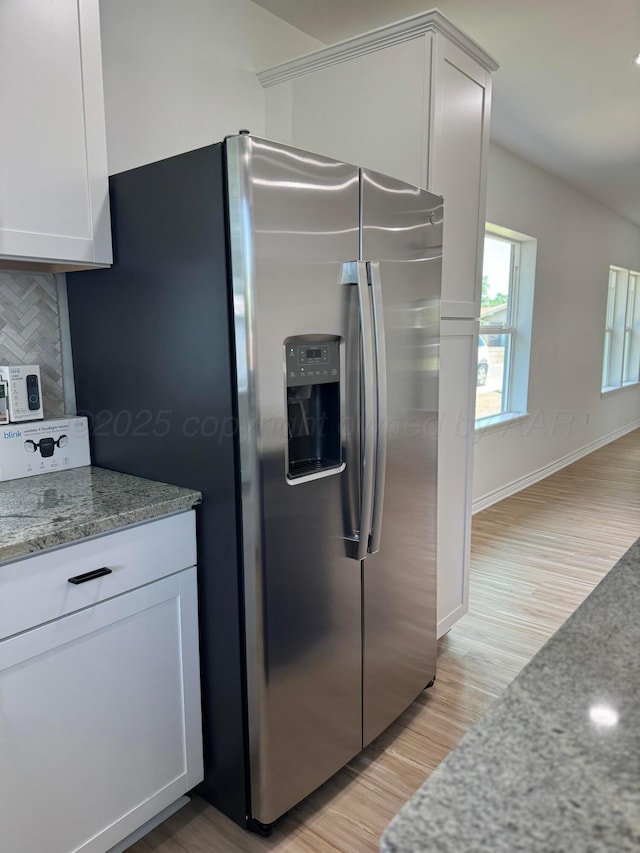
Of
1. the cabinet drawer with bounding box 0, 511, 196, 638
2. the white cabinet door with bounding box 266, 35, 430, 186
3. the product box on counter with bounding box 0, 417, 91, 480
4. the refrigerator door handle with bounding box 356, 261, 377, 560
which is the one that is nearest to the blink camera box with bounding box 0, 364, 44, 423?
the product box on counter with bounding box 0, 417, 91, 480

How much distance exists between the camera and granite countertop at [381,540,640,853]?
0.47 m

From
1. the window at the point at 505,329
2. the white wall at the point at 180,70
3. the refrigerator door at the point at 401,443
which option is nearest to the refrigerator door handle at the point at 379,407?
the refrigerator door at the point at 401,443

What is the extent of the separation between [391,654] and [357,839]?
530mm

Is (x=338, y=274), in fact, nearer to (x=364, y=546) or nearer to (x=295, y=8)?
(x=364, y=546)

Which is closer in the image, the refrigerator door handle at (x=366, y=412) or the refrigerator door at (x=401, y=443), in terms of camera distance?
the refrigerator door handle at (x=366, y=412)

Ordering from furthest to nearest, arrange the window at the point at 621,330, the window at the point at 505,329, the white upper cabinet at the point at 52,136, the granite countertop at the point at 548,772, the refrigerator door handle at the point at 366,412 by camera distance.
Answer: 1. the window at the point at 621,330
2. the window at the point at 505,329
3. the refrigerator door handle at the point at 366,412
4. the white upper cabinet at the point at 52,136
5. the granite countertop at the point at 548,772

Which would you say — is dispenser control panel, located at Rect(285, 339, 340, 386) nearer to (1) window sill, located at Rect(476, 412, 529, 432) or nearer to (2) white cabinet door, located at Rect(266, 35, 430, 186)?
(2) white cabinet door, located at Rect(266, 35, 430, 186)

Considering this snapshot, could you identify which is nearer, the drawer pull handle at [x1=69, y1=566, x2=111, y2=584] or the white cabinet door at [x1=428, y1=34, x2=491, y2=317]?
the drawer pull handle at [x1=69, y1=566, x2=111, y2=584]

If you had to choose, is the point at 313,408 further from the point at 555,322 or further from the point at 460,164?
the point at 555,322

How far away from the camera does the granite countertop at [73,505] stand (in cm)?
130

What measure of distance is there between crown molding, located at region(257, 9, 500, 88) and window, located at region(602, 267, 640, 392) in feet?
18.5

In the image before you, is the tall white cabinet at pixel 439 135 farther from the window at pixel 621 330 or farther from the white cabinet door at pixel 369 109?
the window at pixel 621 330

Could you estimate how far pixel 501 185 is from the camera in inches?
172

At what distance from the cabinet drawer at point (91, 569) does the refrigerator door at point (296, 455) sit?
0.20m
